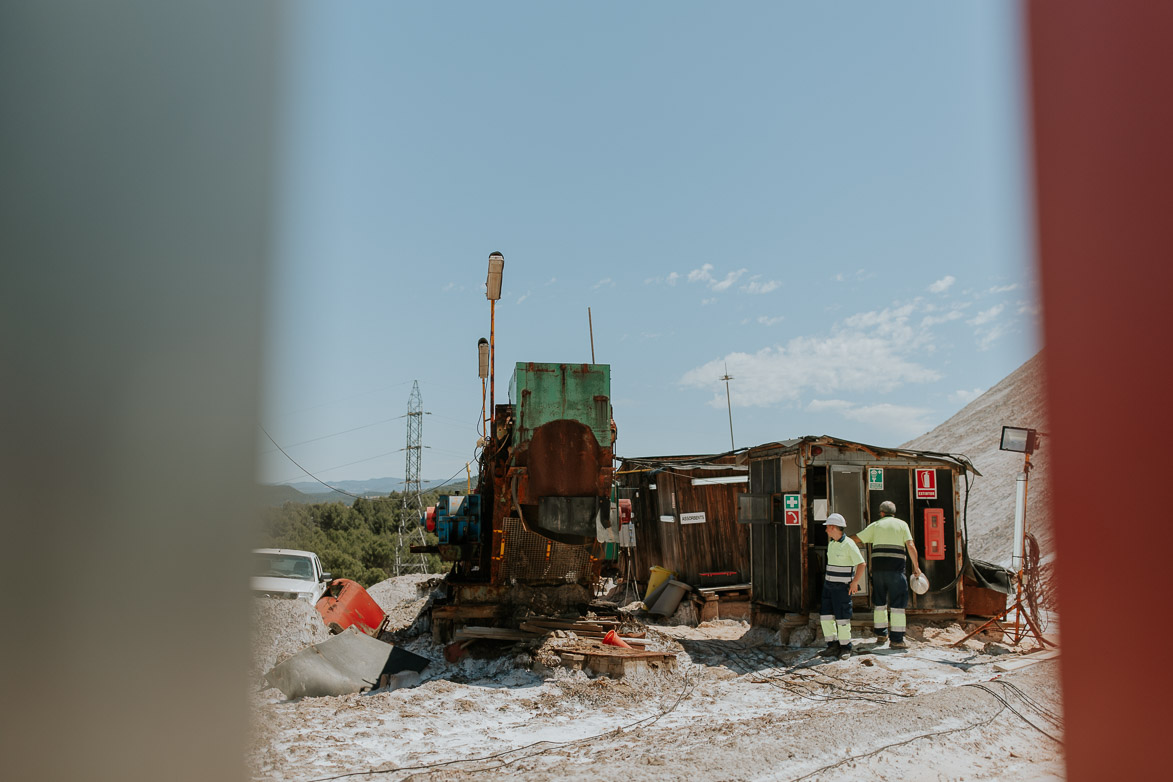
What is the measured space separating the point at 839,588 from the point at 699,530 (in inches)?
237

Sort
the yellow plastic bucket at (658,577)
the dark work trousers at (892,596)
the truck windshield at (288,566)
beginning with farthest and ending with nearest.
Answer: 1. the yellow plastic bucket at (658,577)
2. the truck windshield at (288,566)
3. the dark work trousers at (892,596)

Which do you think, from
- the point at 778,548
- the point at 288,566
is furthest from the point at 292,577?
the point at 778,548

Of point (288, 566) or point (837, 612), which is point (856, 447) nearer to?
point (837, 612)

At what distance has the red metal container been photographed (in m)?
11.5

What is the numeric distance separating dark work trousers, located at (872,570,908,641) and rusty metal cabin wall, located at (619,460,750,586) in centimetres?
495

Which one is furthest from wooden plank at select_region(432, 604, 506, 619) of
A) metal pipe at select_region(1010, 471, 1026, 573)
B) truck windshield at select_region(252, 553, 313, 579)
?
metal pipe at select_region(1010, 471, 1026, 573)

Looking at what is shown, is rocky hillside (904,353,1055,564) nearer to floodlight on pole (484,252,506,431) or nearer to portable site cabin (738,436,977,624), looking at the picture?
portable site cabin (738,436,977,624)

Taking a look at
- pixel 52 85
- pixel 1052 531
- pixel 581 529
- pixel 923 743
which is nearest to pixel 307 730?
pixel 581 529

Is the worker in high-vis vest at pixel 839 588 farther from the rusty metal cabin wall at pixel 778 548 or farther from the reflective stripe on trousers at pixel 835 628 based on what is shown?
the rusty metal cabin wall at pixel 778 548

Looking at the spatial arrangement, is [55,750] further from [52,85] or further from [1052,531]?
[1052,531]

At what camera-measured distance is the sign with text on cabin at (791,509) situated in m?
11.3

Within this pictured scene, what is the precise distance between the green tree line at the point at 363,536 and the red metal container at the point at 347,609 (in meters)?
23.4

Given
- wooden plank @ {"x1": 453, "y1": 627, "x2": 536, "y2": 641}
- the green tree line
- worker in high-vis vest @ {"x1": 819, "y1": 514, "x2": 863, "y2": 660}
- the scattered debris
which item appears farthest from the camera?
the green tree line

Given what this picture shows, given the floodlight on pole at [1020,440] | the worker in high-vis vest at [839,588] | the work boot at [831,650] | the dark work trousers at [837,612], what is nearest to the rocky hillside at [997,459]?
the floodlight on pole at [1020,440]
